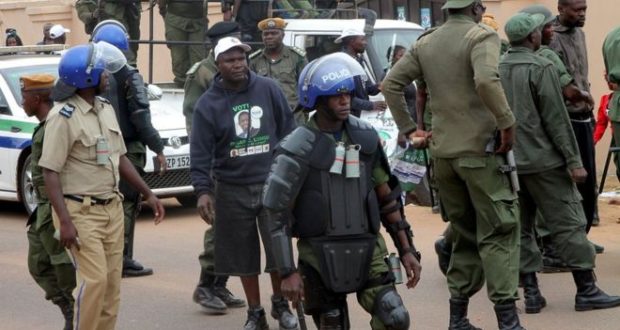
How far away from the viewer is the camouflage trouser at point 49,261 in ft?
26.6

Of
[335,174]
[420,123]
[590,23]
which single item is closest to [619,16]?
[590,23]

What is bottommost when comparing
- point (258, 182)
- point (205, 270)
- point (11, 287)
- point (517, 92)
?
point (11, 287)

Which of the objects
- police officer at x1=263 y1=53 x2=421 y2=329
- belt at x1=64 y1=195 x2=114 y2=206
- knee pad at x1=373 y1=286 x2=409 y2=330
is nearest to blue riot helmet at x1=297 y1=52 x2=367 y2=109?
police officer at x1=263 y1=53 x2=421 y2=329

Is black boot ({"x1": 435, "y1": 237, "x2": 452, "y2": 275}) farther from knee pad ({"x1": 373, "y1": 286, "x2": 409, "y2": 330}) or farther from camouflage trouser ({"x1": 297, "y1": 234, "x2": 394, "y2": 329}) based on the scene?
knee pad ({"x1": 373, "y1": 286, "x2": 409, "y2": 330})

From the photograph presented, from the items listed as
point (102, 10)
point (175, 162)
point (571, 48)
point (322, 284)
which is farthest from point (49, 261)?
point (102, 10)

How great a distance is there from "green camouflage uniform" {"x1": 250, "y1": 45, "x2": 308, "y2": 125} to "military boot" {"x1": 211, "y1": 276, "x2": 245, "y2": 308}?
343cm

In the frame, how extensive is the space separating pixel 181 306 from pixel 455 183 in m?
2.64

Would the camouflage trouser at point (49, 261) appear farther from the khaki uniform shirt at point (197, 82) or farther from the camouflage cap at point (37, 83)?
the khaki uniform shirt at point (197, 82)

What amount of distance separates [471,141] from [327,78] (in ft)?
4.93

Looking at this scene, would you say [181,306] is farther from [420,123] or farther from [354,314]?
[420,123]

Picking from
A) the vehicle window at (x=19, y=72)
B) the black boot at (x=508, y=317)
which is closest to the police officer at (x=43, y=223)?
the black boot at (x=508, y=317)

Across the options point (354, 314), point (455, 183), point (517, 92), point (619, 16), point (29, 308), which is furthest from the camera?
point (619, 16)

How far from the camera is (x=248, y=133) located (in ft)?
27.8

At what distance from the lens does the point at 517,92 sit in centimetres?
866
